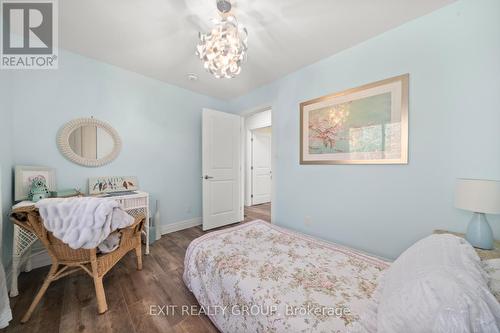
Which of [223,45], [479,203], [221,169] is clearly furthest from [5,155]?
[479,203]

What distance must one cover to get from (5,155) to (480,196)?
3.73 m

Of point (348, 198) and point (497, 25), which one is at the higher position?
point (497, 25)

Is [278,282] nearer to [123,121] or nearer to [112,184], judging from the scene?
[112,184]

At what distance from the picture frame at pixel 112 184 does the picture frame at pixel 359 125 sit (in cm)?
240

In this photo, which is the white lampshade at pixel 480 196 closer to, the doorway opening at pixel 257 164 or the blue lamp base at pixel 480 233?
the blue lamp base at pixel 480 233

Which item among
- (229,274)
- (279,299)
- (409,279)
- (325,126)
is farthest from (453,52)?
(229,274)

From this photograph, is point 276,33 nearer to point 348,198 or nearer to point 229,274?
point 348,198

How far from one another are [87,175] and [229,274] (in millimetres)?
2284

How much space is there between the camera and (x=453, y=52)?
4.71ft

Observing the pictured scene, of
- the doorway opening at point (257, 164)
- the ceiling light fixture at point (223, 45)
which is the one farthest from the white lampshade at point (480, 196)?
the doorway opening at point (257, 164)

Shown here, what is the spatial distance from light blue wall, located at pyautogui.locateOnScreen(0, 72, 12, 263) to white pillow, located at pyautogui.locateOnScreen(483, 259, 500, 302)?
3.19 m

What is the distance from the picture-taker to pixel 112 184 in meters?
2.40

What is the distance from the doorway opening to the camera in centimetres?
477

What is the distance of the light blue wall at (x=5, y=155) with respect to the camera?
5.24 ft
